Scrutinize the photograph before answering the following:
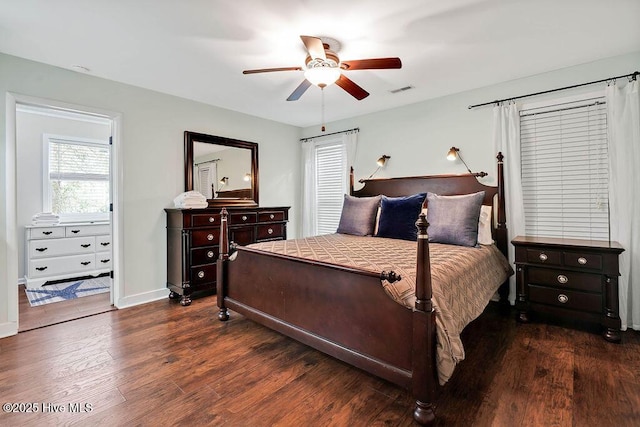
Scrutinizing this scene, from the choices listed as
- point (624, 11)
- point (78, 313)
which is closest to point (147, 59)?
point (78, 313)

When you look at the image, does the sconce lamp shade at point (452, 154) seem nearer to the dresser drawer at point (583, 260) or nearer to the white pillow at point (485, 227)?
the white pillow at point (485, 227)

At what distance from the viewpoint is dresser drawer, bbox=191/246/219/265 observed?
3.58m

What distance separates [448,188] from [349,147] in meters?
1.71

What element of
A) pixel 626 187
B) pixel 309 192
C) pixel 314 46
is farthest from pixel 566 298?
pixel 309 192

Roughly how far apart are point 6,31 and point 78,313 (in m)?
2.66

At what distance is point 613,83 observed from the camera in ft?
9.21

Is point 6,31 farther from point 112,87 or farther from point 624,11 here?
point 624,11

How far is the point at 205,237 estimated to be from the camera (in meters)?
3.68

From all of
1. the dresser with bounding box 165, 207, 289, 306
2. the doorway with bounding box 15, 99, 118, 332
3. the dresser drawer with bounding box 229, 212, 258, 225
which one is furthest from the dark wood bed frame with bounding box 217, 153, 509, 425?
the doorway with bounding box 15, 99, 118, 332

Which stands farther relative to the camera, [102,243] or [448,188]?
[102,243]

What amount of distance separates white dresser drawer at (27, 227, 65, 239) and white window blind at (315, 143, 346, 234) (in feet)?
12.9

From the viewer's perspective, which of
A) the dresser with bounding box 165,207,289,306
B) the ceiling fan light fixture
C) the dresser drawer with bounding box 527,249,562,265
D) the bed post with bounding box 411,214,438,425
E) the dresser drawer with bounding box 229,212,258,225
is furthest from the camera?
the dresser drawer with bounding box 229,212,258,225

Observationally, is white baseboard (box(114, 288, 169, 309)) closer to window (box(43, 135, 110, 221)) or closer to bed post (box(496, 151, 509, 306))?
window (box(43, 135, 110, 221))

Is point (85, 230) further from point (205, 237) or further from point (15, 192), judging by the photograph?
point (205, 237)
